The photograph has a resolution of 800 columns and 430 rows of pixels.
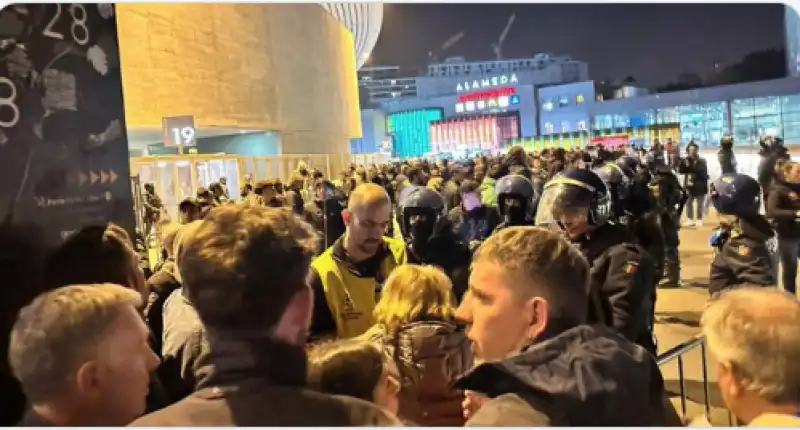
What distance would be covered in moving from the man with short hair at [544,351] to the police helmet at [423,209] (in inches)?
91.0

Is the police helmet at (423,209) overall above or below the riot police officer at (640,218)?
above

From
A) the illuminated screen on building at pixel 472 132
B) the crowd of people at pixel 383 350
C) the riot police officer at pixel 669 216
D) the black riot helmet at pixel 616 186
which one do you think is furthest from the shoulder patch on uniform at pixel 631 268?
the illuminated screen on building at pixel 472 132

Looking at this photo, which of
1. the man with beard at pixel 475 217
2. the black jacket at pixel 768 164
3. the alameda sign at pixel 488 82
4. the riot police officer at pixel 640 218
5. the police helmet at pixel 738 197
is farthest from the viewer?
the alameda sign at pixel 488 82

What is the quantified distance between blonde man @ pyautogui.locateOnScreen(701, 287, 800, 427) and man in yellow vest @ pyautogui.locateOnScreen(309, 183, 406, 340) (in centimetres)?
181

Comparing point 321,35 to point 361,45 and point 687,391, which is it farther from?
point 687,391

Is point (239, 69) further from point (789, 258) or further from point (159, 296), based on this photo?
point (159, 296)

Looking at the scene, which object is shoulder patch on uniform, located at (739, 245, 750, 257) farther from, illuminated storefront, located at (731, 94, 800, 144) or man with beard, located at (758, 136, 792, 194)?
illuminated storefront, located at (731, 94, 800, 144)

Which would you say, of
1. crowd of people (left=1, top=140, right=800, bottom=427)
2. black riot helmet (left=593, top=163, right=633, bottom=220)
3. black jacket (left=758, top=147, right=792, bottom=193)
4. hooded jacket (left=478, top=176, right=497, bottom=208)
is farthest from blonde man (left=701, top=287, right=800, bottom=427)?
black jacket (left=758, top=147, right=792, bottom=193)

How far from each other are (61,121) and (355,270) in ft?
4.48

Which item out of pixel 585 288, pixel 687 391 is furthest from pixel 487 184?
pixel 585 288

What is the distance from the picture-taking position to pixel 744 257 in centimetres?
→ 420

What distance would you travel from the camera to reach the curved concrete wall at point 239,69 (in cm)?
2092

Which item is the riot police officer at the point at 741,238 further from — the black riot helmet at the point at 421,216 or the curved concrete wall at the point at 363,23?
the curved concrete wall at the point at 363,23

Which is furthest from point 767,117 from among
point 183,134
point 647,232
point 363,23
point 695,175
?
point 647,232
